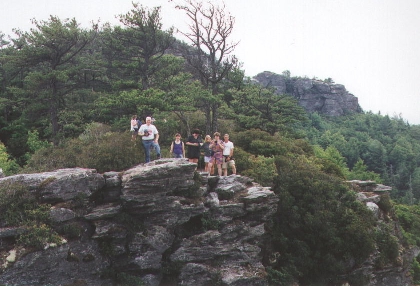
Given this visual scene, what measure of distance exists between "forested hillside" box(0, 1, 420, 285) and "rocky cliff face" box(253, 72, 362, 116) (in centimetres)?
8587

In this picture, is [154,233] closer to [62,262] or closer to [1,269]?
[62,262]

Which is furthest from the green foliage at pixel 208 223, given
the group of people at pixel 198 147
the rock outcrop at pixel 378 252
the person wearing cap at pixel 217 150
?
the rock outcrop at pixel 378 252

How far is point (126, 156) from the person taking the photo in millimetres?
14188

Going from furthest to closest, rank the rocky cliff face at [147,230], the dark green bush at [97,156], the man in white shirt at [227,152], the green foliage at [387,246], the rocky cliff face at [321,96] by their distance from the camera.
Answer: the rocky cliff face at [321,96] < the green foliage at [387,246] < the dark green bush at [97,156] < the man in white shirt at [227,152] < the rocky cliff face at [147,230]

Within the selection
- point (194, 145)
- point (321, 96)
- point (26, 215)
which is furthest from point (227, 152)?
point (321, 96)

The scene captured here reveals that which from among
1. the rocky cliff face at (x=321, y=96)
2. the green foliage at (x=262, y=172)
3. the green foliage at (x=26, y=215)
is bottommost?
the green foliage at (x=26, y=215)

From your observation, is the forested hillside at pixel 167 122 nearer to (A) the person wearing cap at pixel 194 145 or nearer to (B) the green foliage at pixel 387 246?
(B) the green foliage at pixel 387 246

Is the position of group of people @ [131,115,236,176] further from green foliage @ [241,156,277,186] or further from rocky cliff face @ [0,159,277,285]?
green foliage @ [241,156,277,186]

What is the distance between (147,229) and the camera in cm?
1239

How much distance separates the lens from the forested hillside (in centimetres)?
1434

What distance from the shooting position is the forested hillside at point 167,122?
1434cm

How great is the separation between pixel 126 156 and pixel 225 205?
5065 mm

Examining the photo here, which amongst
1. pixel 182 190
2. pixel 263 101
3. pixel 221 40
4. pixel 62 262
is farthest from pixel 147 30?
pixel 62 262

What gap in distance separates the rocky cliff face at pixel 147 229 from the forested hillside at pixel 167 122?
1628 mm
